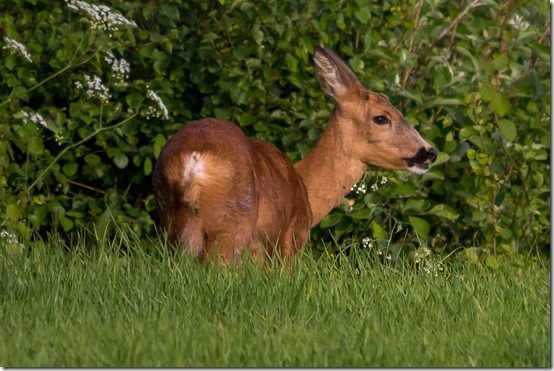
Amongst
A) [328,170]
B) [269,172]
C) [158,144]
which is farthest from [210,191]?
[158,144]

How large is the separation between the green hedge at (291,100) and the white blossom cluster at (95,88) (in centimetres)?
3

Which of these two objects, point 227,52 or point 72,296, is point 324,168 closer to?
point 227,52

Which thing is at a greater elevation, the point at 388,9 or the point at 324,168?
the point at 388,9

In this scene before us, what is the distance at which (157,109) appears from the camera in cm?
706

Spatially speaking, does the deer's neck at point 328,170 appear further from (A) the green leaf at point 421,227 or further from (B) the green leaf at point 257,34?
(B) the green leaf at point 257,34

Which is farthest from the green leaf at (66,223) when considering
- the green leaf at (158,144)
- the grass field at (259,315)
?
the grass field at (259,315)

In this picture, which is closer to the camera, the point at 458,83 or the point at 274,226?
the point at 274,226

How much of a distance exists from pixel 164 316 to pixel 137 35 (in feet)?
10.5

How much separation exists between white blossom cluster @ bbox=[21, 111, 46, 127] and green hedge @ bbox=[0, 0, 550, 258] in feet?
0.10

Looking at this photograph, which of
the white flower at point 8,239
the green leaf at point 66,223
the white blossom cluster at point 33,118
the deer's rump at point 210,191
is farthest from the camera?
the green leaf at point 66,223

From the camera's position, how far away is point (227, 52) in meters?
7.14

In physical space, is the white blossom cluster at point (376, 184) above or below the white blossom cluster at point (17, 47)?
below

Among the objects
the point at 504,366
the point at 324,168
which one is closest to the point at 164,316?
the point at 504,366

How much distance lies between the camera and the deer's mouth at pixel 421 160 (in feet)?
21.4
